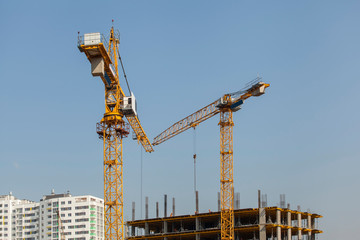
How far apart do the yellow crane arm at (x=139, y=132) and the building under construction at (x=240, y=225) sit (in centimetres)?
1385

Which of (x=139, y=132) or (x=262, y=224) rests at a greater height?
(x=139, y=132)

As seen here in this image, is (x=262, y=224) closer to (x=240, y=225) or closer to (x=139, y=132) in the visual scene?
(x=240, y=225)

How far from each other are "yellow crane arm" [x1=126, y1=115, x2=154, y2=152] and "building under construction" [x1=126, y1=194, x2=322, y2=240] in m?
13.9

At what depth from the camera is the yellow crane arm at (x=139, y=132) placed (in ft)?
403

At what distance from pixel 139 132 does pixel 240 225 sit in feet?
101

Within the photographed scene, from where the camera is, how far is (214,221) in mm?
125125

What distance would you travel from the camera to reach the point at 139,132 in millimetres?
127938

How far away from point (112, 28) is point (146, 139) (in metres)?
30.5

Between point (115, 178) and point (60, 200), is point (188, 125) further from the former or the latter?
point (60, 200)

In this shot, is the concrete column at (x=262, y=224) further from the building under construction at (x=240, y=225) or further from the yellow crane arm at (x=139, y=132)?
the yellow crane arm at (x=139, y=132)

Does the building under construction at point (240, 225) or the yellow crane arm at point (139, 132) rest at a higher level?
the yellow crane arm at point (139, 132)

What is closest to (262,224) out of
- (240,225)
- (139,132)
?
(240,225)

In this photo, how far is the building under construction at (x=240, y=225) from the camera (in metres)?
115

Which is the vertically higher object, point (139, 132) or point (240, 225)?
point (139, 132)
